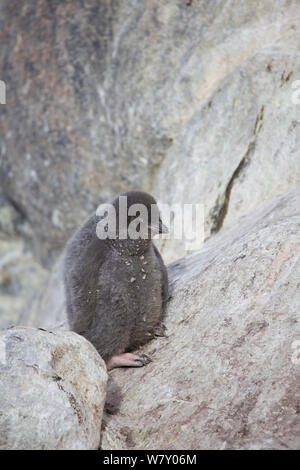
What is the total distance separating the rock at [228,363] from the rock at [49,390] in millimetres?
254

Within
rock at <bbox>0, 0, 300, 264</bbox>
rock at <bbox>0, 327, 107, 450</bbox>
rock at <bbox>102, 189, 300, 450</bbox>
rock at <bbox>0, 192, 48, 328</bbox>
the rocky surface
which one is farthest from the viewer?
rock at <bbox>0, 192, 48, 328</bbox>

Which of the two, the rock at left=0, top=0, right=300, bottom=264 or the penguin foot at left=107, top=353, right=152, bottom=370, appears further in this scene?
the rock at left=0, top=0, right=300, bottom=264

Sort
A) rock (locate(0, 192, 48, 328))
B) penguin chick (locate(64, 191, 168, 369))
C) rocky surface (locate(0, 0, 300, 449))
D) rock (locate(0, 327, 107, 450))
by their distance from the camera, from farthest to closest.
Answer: rock (locate(0, 192, 48, 328))
penguin chick (locate(64, 191, 168, 369))
rocky surface (locate(0, 0, 300, 449))
rock (locate(0, 327, 107, 450))

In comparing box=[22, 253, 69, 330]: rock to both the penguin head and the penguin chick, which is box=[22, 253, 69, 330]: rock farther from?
the penguin head

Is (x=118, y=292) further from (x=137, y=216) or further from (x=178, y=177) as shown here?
(x=178, y=177)

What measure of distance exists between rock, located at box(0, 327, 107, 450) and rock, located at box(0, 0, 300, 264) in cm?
272

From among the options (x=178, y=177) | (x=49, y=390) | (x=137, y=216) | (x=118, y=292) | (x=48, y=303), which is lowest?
(x=48, y=303)

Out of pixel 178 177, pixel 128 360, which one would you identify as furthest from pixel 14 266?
pixel 128 360

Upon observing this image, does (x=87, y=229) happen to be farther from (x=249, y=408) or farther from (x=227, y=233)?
(x=249, y=408)

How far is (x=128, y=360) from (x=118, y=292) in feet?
1.57

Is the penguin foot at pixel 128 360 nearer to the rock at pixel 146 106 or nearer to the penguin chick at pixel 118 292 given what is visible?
the penguin chick at pixel 118 292

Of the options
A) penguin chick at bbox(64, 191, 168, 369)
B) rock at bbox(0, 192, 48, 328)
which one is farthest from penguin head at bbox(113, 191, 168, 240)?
rock at bbox(0, 192, 48, 328)

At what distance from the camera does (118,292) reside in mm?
4027

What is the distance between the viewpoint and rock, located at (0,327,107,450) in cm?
277
